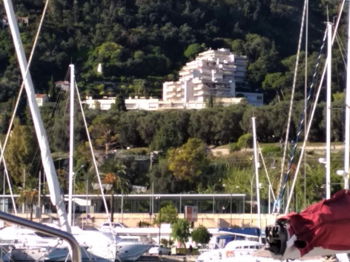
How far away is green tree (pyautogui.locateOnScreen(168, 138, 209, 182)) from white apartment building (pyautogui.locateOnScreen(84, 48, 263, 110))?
4177 centimetres

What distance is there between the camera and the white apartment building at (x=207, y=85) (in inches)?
4766

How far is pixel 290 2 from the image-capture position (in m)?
163

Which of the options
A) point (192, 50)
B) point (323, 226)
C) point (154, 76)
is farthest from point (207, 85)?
point (323, 226)

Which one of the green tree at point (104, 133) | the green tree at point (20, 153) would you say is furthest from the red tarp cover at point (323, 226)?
the green tree at point (104, 133)

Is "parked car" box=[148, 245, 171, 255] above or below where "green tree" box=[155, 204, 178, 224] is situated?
above

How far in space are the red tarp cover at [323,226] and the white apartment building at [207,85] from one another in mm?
110539

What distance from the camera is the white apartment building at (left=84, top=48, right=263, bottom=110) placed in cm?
12106

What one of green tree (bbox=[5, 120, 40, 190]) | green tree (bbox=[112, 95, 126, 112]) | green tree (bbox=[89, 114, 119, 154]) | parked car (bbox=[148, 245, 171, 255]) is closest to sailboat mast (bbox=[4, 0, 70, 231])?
parked car (bbox=[148, 245, 171, 255])

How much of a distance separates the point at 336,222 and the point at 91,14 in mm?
138747

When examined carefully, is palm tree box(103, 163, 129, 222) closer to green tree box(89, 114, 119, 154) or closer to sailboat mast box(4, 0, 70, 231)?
green tree box(89, 114, 119, 154)

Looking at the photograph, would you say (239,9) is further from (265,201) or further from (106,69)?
(265,201)

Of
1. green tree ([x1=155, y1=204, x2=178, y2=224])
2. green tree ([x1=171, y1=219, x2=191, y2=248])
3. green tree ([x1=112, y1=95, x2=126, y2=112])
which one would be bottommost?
green tree ([x1=155, y1=204, x2=178, y2=224])

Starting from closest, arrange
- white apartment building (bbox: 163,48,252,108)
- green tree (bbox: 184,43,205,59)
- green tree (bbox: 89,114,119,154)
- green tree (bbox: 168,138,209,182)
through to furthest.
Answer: green tree (bbox: 168,138,209,182)
green tree (bbox: 89,114,119,154)
white apartment building (bbox: 163,48,252,108)
green tree (bbox: 184,43,205,59)

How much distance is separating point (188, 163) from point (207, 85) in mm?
60188
